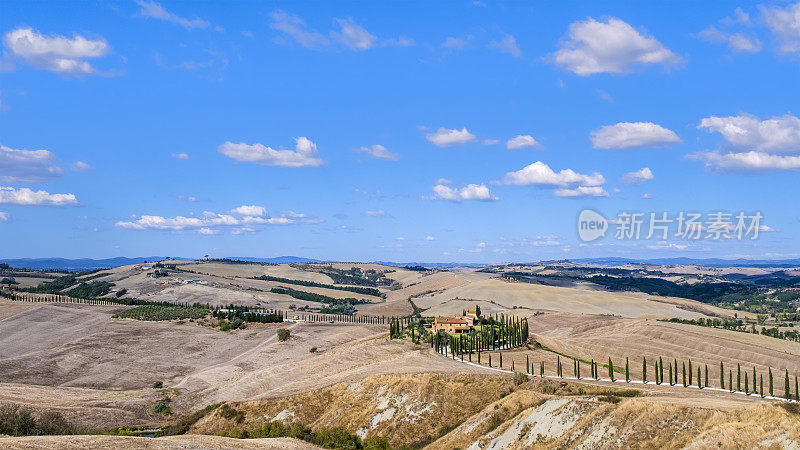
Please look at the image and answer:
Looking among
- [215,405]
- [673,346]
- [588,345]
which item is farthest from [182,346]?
[673,346]

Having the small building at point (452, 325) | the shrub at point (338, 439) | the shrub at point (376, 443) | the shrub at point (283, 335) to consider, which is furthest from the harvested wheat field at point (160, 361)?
the small building at point (452, 325)

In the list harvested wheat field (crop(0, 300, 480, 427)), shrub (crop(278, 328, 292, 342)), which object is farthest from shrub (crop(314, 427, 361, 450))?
shrub (crop(278, 328, 292, 342))

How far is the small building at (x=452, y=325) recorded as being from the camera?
13450cm

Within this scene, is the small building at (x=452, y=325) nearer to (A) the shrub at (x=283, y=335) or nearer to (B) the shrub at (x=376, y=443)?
(A) the shrub at (x=283, y=335)

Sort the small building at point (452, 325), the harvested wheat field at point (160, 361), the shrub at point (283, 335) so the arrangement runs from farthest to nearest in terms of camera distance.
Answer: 1. the small building at point (452, 325)
2. the shrub at point (283, 335)
3. the harvested wheat field at point (160, 361)

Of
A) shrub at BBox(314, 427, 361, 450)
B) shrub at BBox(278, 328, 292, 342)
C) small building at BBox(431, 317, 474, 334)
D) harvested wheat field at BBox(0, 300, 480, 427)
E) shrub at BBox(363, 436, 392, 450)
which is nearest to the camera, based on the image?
shrub at BBox(363, 436, 392, 450)

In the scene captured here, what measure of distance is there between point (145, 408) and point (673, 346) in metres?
102

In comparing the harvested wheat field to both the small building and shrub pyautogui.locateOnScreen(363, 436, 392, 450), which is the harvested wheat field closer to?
shrub pyautogui.locateOnScreen(363, 436, 392, 450)

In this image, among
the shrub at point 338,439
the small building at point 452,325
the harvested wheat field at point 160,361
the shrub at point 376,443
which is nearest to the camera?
the shrub at point 376,443

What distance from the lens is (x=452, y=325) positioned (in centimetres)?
13638

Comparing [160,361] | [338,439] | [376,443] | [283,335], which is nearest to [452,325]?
[283,335]

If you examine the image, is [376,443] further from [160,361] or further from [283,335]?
[160,361]

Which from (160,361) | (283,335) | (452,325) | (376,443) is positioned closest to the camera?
(376,443)

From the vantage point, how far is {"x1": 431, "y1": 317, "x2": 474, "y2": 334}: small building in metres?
134
